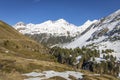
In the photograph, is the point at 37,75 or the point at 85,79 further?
the point at 85,79

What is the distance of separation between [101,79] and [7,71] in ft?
174

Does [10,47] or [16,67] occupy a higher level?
[10,47]

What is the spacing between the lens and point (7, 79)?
3917 inches

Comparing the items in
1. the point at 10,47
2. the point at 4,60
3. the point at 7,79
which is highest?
the point at 10,47

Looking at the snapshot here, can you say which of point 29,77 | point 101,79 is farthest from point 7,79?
point 101,79

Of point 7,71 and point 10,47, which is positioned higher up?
point 10,47

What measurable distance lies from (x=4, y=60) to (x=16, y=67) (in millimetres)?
13454

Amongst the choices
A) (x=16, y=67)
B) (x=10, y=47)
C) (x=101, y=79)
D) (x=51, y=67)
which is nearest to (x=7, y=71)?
(x=16, y=67)

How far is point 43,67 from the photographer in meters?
139

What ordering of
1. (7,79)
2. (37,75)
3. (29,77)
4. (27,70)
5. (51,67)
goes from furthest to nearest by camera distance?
1. (51,67)
2. (27,70)
3. (37,75)
4. (29,77)
5. (7,79)

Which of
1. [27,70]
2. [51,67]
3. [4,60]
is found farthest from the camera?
[51,67]

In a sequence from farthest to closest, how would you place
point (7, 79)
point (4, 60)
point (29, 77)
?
point (4, 60) → point (29, 77) → point (7, 79)

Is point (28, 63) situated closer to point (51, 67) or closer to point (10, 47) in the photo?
point (51, 67)

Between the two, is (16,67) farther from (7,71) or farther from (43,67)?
Result: (43,67)
